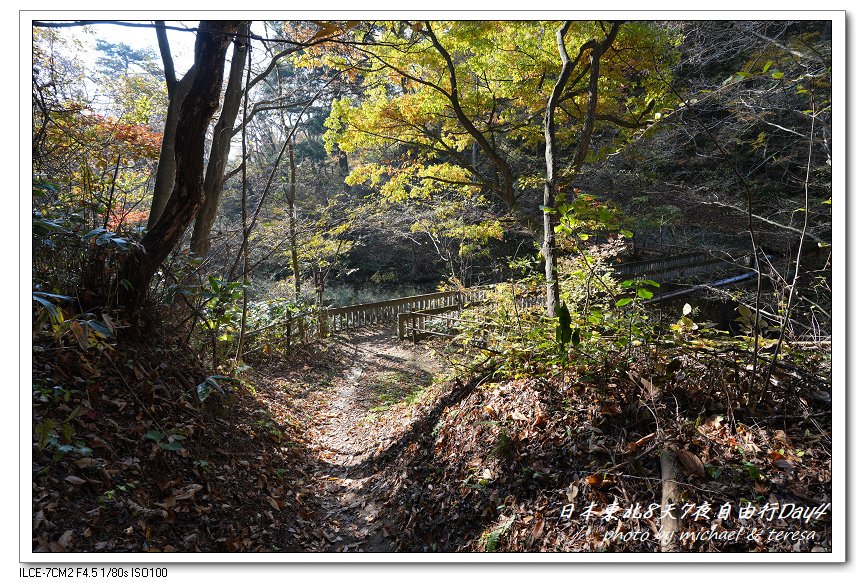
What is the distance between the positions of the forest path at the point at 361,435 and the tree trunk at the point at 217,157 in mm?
2503

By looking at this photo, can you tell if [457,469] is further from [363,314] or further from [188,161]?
[363,314]

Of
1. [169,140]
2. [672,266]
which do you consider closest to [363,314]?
[169,140]

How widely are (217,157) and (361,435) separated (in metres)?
3.38

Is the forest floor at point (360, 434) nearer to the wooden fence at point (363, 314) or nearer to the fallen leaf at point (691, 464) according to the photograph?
the wooden fence at point (363, 314)

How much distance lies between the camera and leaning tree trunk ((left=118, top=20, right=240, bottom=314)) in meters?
2.54

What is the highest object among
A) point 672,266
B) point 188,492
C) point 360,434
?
point 672,266

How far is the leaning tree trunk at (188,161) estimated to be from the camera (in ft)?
8.33

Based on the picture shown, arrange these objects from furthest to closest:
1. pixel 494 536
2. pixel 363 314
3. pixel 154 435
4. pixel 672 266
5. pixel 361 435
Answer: pixel 363 314
pixel 672 266
pixel 361 435
pixel 154 435
pixel 494 536

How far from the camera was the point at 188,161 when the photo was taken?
2688 millimetres

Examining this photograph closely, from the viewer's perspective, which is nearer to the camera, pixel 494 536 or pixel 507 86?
pixel 494 536

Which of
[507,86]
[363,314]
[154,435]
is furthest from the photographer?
[363,314]
